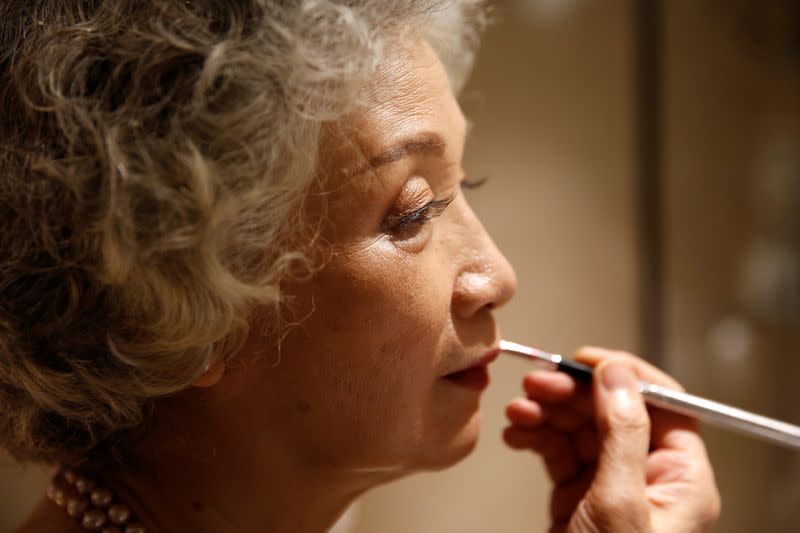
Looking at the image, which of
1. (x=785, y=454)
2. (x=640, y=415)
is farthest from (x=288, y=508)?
(x=785, y=454)

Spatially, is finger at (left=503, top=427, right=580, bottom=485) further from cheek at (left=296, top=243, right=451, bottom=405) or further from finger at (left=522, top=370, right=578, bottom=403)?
cheek at (left=296, top=243, right=451, bottom=405)

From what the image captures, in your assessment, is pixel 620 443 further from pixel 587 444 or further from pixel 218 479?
pixel 218 479

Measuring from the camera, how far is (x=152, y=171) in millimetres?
592

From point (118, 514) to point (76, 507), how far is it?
0.05 m

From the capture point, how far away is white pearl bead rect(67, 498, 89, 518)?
0.77 meters

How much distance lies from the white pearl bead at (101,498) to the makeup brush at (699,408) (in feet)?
1.53

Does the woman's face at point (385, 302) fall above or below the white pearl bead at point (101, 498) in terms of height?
above

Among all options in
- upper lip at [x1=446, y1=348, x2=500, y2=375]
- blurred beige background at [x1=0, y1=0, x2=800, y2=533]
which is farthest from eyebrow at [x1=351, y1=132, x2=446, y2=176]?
blurred beige background at [x1=0, y1=0, x2=800, y2=533]

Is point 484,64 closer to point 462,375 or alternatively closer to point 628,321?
point 628,321

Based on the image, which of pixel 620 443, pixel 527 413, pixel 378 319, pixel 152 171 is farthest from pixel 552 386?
pixel 152 171

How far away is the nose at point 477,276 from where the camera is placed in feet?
2.51

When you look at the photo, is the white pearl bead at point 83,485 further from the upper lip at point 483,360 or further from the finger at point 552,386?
the finger at point 552,386

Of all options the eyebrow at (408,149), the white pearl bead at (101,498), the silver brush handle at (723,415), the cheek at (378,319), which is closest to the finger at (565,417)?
the silver brush handle at (723,415)

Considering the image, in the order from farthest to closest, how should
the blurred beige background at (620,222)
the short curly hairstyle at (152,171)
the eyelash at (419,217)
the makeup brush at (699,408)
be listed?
the blurred beige background at (620,222)
the makeup brush at (699,408)
the eyelash at (419,217)
the short curly hairstyle at (152,171)
